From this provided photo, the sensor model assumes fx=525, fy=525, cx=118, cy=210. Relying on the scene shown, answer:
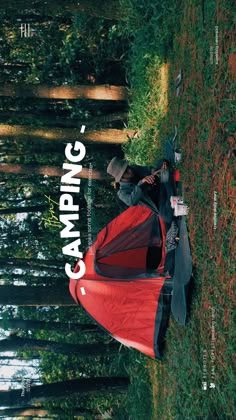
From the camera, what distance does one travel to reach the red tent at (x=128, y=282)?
26.3 feet

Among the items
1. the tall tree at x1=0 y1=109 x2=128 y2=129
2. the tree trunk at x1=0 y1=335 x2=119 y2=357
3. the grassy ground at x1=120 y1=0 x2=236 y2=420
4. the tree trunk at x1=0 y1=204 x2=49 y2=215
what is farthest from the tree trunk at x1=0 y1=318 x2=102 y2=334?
the tall tree at x1=0 y1=109 x2=128 y2=129

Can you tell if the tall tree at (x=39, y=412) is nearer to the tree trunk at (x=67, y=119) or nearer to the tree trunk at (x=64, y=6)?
the tree trunk at (x=67, y=119)

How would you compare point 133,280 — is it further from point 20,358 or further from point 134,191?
point 20,358

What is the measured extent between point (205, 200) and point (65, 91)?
207 inches

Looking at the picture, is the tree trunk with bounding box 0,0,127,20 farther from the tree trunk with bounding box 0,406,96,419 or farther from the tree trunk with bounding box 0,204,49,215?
the tree trunk with bounding box 0,406,96,419

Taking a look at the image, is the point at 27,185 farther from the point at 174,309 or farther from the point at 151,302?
the point at 174,309

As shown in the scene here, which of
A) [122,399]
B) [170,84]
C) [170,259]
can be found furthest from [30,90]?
[122,399]

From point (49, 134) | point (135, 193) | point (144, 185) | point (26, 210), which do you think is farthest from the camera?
point (26, 210)

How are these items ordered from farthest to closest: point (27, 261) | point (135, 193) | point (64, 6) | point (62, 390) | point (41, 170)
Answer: point (27, 261)
point (62, 390)
point (41, 170)
point (64, 6)
point (135, 193)

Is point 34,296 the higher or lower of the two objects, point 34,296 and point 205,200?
the lower

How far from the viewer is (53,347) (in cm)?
1088

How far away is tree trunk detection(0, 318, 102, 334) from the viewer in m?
10.6

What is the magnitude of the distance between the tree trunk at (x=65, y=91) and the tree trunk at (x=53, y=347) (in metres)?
4.81

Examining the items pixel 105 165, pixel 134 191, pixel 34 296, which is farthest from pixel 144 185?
pixel 105 165
